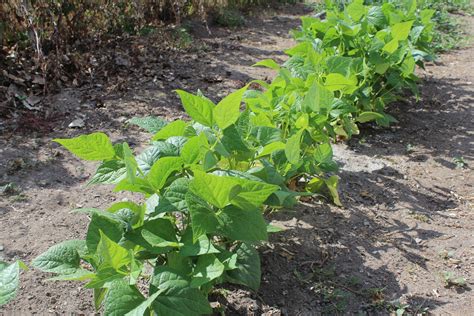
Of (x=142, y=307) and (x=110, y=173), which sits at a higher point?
(x=110, y=173)

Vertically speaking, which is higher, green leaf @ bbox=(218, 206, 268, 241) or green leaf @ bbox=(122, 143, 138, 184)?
green leaf @ bbox=(122, 143, 138, 184)

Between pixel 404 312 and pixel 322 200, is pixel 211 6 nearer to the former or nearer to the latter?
pixel 322 200

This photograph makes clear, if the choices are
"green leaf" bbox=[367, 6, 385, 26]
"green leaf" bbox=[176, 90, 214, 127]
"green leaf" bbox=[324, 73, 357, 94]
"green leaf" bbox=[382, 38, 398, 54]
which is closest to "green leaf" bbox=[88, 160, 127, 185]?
"green leaf" bbox=[176, 90, 214, 127]

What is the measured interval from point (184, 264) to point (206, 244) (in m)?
0.12

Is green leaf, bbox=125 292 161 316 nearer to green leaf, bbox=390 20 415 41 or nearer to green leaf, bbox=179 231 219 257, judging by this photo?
green leaf, bbox=179 231 219 257

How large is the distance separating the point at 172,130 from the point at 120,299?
2.13 feet

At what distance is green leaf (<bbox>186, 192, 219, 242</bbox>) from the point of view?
1.52 meters

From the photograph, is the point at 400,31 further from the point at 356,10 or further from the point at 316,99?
the point at 316,99

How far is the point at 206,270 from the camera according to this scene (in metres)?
A: 1.58

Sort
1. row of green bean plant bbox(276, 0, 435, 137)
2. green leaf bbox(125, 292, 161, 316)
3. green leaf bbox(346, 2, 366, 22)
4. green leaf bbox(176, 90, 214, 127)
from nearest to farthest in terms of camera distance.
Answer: green leaf bbox(125, 292, 161, 316) → green leaf bbox(176, 90, 214, 127) → row of green bean plant bbox(276, 0, 435, 137) → green leaf bbox(346, 2, 366, 22)

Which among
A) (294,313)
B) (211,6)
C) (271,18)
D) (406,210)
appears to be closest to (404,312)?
(294,313)

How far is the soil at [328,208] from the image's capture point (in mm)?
2158

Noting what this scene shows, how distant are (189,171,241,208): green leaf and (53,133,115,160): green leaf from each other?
0.39m

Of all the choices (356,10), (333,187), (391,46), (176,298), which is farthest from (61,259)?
(356,10)
